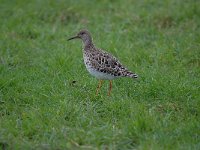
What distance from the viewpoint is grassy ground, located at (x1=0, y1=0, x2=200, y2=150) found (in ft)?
23.1

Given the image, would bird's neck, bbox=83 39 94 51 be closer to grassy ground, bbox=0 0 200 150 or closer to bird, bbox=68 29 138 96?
bird, bbox=68 29 138 96

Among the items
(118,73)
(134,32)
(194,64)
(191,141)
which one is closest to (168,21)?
(134,32)

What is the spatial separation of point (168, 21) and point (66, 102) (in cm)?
467

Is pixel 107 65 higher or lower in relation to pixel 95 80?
higher

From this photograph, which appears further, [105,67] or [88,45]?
[88,45]

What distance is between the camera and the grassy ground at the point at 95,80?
23.1ft

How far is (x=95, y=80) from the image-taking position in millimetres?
9297

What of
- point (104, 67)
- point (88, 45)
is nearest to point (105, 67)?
point (104, 67)

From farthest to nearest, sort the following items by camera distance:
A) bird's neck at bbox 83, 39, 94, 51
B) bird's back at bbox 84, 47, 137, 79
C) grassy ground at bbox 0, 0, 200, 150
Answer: bird's neck at bbox 83, 39, 94, 51 → bird's back at bbox 84, 47, 137, 79 → grassy ground at bbox 0, 0, 200, 150

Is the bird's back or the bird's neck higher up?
the bird's neck

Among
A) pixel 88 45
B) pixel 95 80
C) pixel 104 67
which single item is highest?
pixel 88 45

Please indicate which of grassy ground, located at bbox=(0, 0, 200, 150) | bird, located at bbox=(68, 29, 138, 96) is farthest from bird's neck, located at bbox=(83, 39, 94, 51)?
grassy ground, located at bbox=(0, 0, 200, 150)

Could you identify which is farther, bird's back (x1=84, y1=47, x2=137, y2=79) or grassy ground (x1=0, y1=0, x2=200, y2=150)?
bird's back (x1=84, y1=47, x2=137, y2=79)

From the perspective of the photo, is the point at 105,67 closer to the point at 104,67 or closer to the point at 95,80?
the point at 104,67
